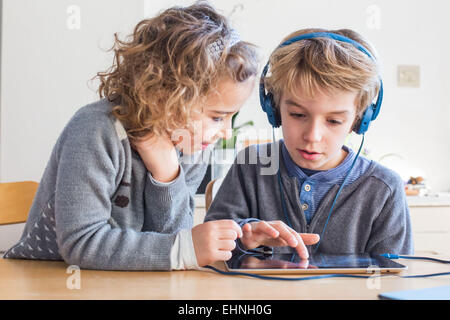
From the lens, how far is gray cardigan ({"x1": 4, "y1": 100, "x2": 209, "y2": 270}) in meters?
0.73

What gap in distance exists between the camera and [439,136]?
9.07 ft

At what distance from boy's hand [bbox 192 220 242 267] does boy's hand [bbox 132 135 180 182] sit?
16cm

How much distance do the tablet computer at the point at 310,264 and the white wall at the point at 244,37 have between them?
4.65ft

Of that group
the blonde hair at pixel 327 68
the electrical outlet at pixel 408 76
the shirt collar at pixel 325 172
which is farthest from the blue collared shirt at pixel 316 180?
the electrical outlet at pixel 408 76

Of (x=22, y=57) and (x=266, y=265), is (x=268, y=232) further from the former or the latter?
(x=22, y=57)

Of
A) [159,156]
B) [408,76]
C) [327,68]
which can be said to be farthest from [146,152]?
[408,76]

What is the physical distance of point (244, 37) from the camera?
8.54 feet

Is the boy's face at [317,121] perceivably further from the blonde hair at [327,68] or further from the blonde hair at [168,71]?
the blonde hair at [168,71]

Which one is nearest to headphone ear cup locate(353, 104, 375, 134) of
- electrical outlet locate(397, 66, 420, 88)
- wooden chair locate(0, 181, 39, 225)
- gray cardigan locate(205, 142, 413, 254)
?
gray cardigan locate(205, 142, 413, 254)

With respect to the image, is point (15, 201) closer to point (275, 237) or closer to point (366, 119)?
point (275, 237)

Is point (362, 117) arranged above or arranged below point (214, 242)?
above

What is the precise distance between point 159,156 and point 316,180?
351 mm
